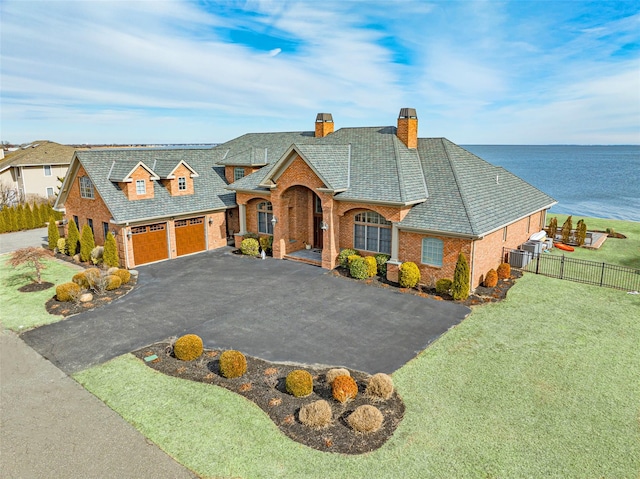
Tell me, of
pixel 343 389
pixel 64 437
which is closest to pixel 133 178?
pixel 64 437

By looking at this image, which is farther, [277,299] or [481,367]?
[277,299]

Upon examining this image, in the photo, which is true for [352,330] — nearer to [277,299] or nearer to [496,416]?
[277,299]

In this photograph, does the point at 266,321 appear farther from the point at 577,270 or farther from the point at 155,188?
the point at 577,270

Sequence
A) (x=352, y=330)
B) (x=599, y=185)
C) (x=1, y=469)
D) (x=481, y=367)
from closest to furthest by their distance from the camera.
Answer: (x=1, y=469) < (x=481, y=367) < (x=352, y=330) < (x=599, y=185)

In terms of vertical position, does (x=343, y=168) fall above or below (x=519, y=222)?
above

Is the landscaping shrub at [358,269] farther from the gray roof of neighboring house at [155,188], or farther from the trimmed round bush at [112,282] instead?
the trimmed round bush at [112,282]

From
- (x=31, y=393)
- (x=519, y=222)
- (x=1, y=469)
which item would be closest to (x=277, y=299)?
(x=31, y=393)

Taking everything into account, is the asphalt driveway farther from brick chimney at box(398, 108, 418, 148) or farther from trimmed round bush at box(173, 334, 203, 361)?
brick chimney at box(398, 108, 418, 148)
